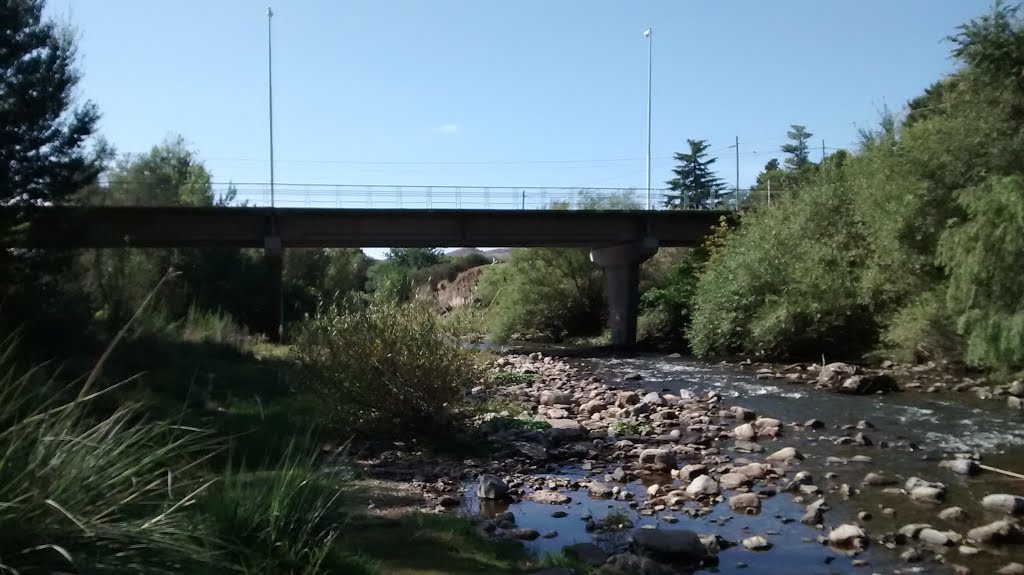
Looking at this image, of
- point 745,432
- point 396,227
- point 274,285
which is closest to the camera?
point 745,432

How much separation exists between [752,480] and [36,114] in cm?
1815

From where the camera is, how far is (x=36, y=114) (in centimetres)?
2073

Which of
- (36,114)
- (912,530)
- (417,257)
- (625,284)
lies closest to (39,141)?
(36,114)

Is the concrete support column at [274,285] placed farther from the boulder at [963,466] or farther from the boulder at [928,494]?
the boulder at [928,494]

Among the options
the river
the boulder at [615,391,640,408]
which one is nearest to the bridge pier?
the river

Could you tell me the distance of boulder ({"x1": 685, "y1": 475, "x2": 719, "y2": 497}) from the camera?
11.5 m

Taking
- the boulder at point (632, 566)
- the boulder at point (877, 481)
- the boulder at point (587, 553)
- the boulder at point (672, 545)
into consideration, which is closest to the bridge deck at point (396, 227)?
the boulder at point (587, 553)

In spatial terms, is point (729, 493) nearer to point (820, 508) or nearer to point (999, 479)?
point (820, 508)

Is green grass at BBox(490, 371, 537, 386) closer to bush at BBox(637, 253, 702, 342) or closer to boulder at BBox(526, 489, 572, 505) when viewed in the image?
boulder at BBox(526, 489, 572, 505)

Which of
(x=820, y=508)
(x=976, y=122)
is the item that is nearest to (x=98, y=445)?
(x=820, y=508)

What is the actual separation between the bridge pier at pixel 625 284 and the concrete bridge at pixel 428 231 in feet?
0.15

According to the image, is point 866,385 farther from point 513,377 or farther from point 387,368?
point 387,368

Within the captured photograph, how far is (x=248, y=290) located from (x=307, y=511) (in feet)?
120

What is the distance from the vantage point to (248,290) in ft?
135
